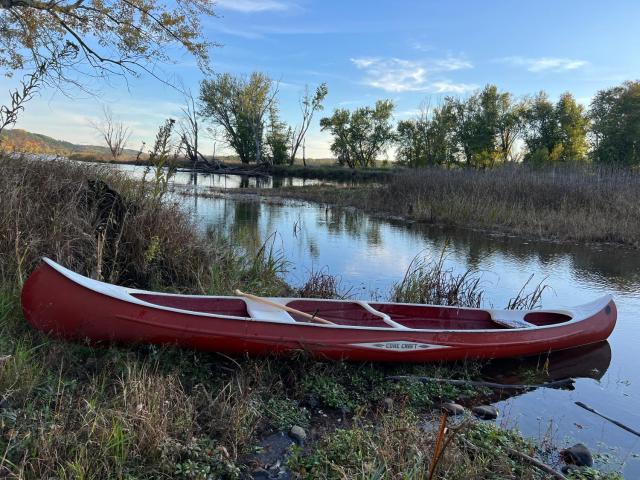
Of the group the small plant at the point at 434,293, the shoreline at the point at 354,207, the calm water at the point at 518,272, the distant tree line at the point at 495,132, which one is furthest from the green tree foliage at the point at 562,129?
the small plant at the point at 434,293

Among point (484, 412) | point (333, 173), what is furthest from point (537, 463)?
point (333, 173)

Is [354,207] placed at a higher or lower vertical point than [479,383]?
higher

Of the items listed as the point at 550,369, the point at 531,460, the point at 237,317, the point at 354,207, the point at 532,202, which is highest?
the point at 532,202

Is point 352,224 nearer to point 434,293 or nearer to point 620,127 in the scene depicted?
point 434,293

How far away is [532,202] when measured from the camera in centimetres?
1683

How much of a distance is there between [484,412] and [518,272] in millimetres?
6806

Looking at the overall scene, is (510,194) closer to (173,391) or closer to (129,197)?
(129,197)

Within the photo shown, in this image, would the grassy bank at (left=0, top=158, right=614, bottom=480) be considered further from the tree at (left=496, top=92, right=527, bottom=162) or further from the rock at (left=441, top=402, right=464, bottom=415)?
the tree at (left=496, top=92, right=527, bottom=162)

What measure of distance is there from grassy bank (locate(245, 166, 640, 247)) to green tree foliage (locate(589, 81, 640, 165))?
47.9 feet

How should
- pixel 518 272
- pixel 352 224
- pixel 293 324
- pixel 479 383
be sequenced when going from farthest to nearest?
pixel 352 224
pixel 518 272
pixel 479 383
pixel 293 324

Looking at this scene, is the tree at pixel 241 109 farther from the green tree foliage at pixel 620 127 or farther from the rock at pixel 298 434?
the rock at pixel 298 434

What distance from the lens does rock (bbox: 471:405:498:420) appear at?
4.41 metres

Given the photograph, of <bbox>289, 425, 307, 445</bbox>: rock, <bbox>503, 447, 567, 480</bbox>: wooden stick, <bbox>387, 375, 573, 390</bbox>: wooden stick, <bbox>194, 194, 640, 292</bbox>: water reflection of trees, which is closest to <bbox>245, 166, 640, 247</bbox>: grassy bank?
<bbox>194, 194, 640, 292</bbox>: water reflection of trees

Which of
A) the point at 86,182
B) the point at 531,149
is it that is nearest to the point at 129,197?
the point at 86,182
